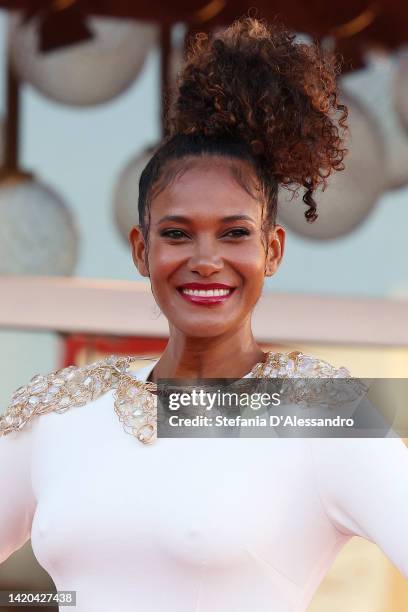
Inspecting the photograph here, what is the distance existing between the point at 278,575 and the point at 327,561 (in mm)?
71

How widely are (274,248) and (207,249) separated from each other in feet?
0.36

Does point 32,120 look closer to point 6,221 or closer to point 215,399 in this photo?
point 6,221

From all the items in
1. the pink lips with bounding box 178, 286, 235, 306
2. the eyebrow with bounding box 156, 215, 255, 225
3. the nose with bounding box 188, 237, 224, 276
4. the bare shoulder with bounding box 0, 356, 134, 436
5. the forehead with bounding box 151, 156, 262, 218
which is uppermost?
the forehead with bounding box 151, 156, 262, 218

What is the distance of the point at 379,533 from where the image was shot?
1.23m

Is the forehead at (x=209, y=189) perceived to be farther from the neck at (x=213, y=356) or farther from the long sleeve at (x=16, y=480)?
the long sleeve at (x=16, y=480)

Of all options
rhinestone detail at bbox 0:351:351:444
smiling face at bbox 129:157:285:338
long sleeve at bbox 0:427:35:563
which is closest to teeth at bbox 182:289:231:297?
smiling face at bbox 129:157:285:338

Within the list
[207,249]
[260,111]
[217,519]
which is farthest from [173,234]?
[217,519]

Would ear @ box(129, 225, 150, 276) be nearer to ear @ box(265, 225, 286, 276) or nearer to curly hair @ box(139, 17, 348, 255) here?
curly hair @ box(139, 17, 348, 255)

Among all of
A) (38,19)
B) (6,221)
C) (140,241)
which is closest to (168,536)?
(140,241)

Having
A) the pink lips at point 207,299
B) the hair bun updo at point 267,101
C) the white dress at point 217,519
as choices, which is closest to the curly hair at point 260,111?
the hair bun updo at point 267,101

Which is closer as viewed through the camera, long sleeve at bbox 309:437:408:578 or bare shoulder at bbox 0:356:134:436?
long sleeve at bbox 309:437:408:578

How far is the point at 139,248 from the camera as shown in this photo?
142cm

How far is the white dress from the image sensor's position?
126cm

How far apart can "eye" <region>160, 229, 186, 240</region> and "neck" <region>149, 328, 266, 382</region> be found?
0.11 metres
